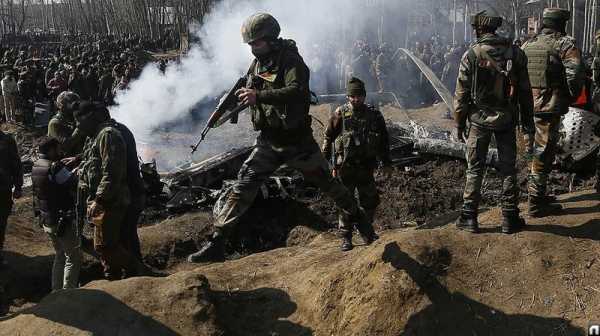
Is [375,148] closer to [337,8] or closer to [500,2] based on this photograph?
[337,8]

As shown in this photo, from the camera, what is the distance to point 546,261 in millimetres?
Answer: 4309

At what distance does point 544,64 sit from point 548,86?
0.19 meters

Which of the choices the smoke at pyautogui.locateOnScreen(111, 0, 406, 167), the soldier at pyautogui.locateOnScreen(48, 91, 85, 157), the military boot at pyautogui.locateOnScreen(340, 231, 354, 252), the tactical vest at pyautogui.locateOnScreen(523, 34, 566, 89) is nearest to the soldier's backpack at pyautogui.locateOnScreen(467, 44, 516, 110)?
the tactical vest at pyautogui.locateOnScreen(523, 34, 566, 89)

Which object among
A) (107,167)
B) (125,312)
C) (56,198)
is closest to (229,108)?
(107,167)

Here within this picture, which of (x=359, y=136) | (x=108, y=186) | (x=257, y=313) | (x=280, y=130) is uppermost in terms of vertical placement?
(x=280, y=130)

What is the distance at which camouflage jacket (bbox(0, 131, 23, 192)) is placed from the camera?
6227mm

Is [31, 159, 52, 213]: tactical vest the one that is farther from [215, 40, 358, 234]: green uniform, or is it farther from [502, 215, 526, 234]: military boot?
[502, 215, 526, 234]: military boot

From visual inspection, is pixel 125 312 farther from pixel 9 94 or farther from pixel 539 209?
pixel 9 94

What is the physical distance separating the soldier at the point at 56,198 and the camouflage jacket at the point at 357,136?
2426 mm

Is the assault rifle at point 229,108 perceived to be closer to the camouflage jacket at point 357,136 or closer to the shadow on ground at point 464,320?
the camouflage jacket at point 357,136

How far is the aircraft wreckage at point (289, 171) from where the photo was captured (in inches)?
325

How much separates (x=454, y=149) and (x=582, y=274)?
610cm

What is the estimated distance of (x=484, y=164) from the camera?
183 inches

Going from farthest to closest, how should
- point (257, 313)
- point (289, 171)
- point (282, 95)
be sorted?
point (289, 171) → point (257, 313) → point (282, 95)
